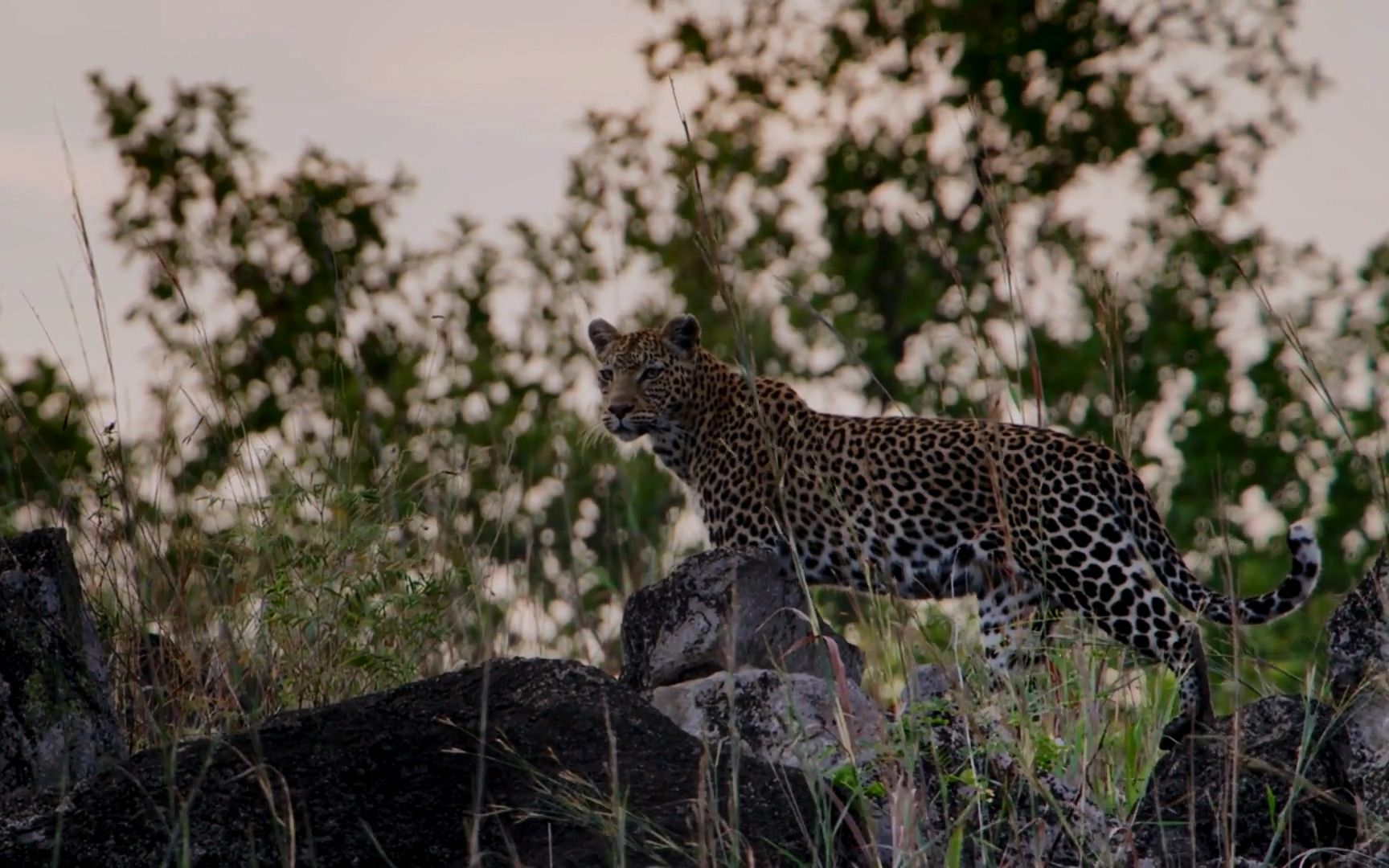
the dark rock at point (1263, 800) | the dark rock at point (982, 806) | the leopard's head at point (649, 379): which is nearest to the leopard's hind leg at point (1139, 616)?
the leopard's head at point (649, 379)

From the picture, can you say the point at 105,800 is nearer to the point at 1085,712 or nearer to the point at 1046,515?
the point at 1085,712

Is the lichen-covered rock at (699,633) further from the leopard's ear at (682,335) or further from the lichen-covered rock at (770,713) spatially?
the leopard's ear at (682,335)

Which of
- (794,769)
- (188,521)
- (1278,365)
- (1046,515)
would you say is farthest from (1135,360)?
(794,769)

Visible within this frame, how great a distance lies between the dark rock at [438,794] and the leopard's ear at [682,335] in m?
4.48

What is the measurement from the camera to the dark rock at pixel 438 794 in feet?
15.3

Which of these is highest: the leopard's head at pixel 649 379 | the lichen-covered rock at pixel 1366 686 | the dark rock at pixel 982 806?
the leopard's head at pixel 649 379

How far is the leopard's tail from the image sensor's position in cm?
723

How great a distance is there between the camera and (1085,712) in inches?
185

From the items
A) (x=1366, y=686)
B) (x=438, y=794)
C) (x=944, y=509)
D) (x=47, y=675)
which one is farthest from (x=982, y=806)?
(x=944, y=509)

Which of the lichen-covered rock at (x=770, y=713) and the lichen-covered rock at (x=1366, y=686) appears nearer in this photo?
the lichen-covered rock at (x=1366, y=686)

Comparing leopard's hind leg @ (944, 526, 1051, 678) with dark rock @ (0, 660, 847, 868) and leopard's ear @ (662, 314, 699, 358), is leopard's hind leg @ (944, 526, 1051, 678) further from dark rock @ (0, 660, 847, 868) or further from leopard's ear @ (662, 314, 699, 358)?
dark rock @ (0, 660, 847, 868)

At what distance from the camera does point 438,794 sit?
16.0 feet

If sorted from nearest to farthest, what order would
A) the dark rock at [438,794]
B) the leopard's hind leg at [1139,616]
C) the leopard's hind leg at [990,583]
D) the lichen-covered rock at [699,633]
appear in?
1. the dark rock at [438,794]
2. the lichen-covered rock at [699,633]
3. the leopard's hind leg at [1139,616]
4. the leopard's hind leg at [990,583]

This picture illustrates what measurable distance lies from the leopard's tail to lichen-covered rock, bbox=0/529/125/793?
128 inches
